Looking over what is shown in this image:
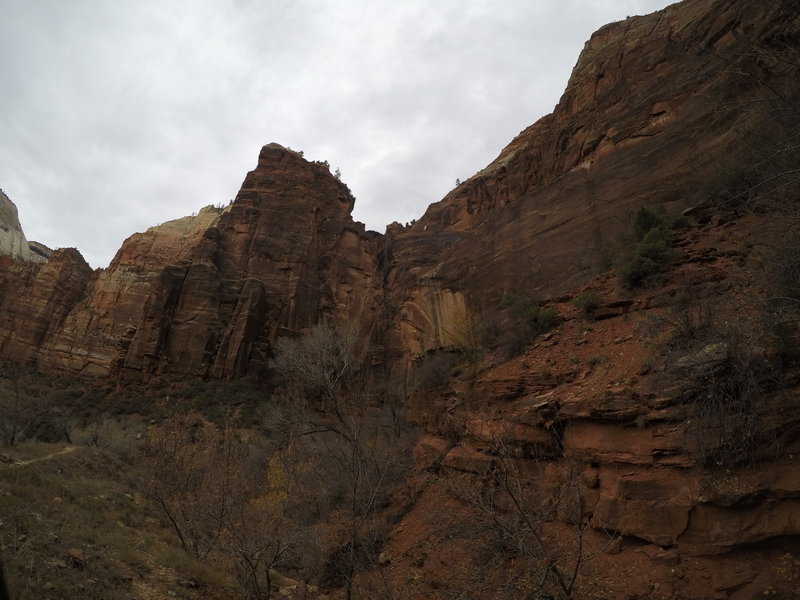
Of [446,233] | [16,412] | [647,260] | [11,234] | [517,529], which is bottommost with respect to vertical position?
[16,412]

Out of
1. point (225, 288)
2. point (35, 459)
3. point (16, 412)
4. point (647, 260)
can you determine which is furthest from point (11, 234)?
point (647, 260)

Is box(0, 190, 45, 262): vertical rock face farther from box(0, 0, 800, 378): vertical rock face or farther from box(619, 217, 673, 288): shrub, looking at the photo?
box(619, 217, 673, 288): shrub

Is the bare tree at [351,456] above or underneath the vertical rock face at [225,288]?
underneath

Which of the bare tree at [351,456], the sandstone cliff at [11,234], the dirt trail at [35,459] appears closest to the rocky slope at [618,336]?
the bare tree at [351,456]

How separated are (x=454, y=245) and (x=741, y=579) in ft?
85.9

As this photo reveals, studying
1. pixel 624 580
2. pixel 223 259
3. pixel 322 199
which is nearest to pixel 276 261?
pixel 223 259

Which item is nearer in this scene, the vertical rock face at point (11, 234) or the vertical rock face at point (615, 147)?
the vertical rock face at point (615, 147)

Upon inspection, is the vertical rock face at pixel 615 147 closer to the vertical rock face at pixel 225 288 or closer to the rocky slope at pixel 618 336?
the rocky slope at pixel 618 336

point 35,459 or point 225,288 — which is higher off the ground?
point 225,288

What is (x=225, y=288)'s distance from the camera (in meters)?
44.5

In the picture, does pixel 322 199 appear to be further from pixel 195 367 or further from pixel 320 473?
pixel 320 473

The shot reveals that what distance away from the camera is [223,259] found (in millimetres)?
47031

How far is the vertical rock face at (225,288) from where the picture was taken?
41094 mm

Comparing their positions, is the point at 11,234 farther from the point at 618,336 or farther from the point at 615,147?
the point at 618,336
